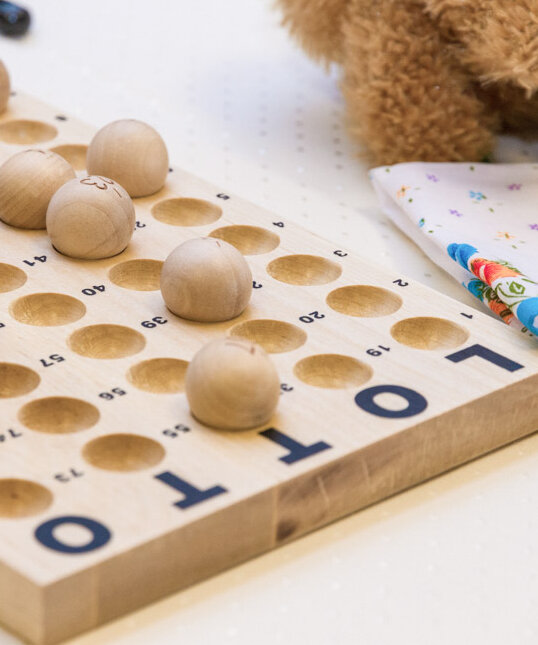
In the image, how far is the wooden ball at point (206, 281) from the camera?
54 centimetres

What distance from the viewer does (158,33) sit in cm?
104

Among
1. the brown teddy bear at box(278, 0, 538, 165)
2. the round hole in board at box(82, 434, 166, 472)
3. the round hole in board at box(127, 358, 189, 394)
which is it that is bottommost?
the round hole in board at box(82, 434, 166, 472)

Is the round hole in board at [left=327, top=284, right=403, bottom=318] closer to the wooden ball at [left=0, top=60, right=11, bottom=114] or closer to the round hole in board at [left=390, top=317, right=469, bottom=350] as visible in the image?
the round hole in board at [left=390, top=317, right=469, bottom=350]

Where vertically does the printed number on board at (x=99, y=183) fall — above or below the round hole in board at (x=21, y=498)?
above

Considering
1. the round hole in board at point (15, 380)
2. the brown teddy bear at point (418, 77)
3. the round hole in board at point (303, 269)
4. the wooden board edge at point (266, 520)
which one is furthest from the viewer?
the brown teddy bear at point (418, 77)

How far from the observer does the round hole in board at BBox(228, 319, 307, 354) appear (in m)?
0.56

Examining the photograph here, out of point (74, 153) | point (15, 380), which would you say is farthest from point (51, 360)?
point (74, 153)

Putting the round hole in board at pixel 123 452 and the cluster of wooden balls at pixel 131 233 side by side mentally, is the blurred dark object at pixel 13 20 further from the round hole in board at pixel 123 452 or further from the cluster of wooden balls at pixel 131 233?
the round hole in board at pixel 123 452

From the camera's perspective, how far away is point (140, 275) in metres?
0.61

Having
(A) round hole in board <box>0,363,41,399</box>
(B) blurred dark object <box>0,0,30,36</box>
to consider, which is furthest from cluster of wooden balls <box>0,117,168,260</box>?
(B) blurred dark object <box>0,0,30,36</box>

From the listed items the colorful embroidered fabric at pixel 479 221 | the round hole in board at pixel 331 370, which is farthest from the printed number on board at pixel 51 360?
the colorful embroidered fabric at pixel 479 221

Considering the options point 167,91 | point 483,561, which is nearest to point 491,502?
point 483,561

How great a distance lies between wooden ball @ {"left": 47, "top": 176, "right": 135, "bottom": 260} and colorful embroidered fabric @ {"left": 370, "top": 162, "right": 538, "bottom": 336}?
18 cm

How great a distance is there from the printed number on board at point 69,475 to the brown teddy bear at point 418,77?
1.24 feet
